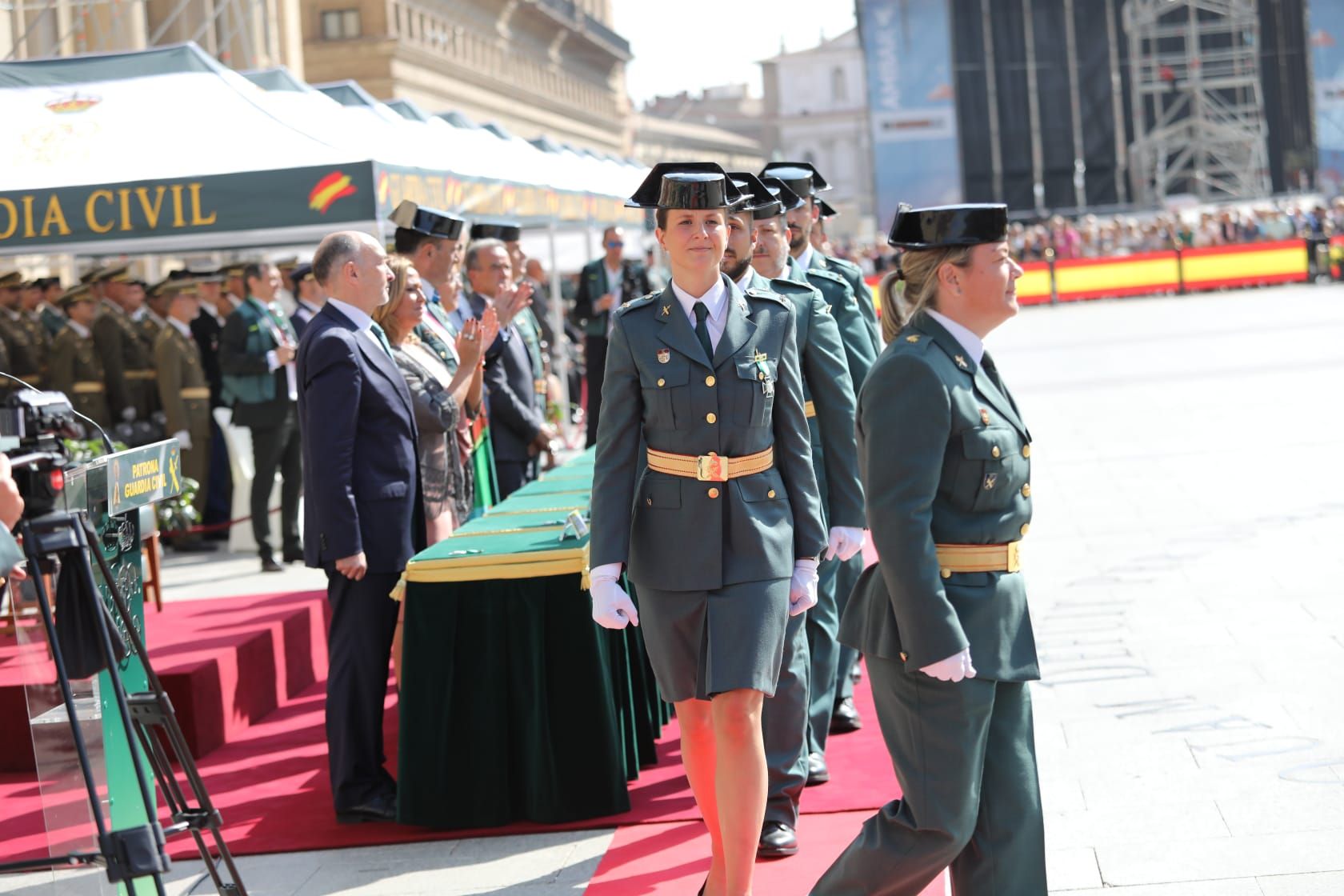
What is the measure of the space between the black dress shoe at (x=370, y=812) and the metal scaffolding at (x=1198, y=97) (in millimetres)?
47084

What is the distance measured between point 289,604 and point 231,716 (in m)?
1.32

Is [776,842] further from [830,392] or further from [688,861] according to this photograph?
[830,392]

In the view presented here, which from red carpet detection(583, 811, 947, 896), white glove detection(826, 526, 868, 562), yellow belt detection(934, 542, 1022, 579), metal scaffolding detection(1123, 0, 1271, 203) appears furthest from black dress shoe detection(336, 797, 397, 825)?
metal scaffolding detection(1123, 0, 1271, 203)

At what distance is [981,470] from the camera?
3.59 m

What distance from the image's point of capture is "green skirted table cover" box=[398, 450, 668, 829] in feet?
17.2

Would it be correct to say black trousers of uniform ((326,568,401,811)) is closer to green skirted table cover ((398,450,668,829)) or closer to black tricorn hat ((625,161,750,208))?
green skirted table cover ((398,450,668,829))

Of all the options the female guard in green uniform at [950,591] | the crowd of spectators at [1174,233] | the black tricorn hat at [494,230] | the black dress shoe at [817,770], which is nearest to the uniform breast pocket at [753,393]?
the female guard in green uniform at [950,591]

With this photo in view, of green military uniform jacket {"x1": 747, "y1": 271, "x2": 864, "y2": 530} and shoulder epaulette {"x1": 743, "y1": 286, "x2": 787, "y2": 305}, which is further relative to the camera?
green military uniform jacket {"x1": 747, "y1": 271, "x2": 864, "y2": 530}

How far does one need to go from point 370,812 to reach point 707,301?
2161 millimetres

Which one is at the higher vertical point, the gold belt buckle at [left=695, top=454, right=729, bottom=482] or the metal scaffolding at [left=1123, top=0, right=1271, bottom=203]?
the metal scaffolding at [left=1123, top=0, right=1271, bottom=203]

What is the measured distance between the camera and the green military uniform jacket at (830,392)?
454 centimetres

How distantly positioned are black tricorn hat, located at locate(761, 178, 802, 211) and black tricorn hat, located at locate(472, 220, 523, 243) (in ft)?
14.6

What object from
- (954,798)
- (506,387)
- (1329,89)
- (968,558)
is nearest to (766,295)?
(968,558)

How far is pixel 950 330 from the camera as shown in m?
3.69
